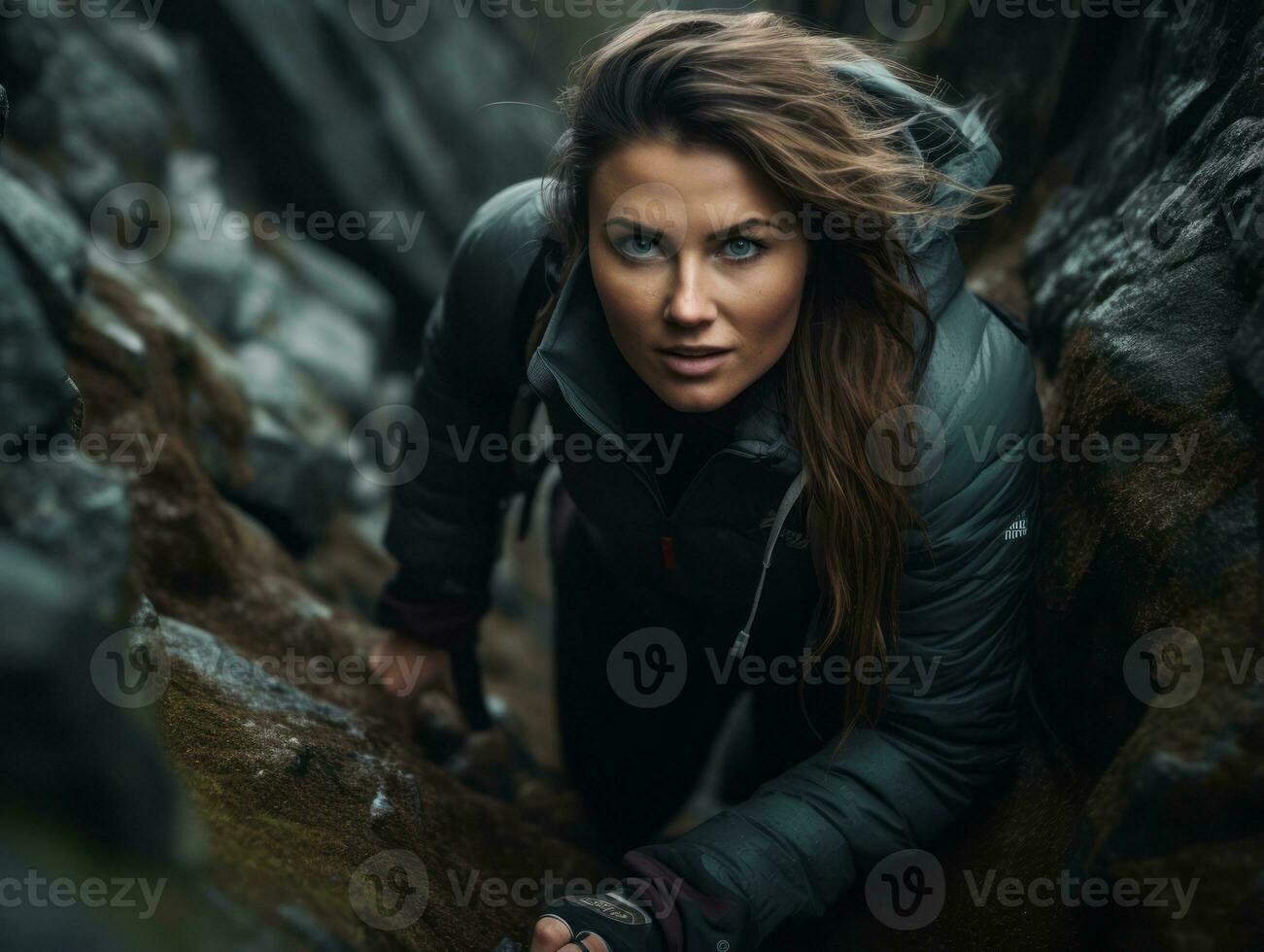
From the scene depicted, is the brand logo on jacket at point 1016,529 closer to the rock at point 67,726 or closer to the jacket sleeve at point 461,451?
the jacket sleeve at point 461,451

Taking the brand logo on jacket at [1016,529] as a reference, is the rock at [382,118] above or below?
above

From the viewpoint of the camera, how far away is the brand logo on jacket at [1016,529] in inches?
91.6

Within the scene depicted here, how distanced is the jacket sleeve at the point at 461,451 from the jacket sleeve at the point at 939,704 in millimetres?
1195

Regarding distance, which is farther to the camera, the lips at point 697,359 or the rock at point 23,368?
the lips at point 697,359

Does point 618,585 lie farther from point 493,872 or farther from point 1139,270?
point 1139,270

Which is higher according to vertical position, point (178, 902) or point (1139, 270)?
point (1139, 270)

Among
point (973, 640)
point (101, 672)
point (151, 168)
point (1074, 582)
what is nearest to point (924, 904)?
point (973, 640)

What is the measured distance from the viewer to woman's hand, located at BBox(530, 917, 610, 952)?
1841 millimetres

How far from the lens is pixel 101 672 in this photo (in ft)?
5.12

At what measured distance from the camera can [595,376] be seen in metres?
2.35

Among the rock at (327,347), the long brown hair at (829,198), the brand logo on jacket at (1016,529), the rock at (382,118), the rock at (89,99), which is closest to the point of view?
the long brown hair at (829,198)

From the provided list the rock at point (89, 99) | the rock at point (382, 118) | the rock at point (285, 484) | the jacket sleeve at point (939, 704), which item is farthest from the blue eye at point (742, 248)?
the rock at point (382, 118)

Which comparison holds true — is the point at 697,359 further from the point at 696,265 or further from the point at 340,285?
the point at 340,285

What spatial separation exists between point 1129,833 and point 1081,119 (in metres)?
2.58
